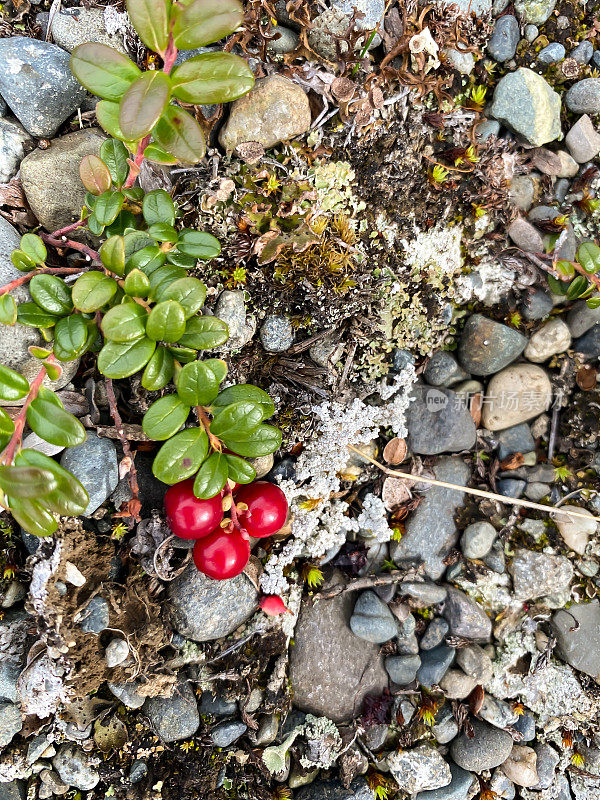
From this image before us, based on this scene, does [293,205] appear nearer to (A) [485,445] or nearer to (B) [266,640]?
(A) [485,445]

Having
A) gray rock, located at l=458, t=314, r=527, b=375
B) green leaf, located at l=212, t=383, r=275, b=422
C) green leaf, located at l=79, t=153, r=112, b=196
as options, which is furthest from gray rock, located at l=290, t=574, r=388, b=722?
green leaf, located at l=79, t=153, r=112, b=196

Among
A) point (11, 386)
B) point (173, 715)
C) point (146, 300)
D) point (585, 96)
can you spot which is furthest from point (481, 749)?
point (585, 96)

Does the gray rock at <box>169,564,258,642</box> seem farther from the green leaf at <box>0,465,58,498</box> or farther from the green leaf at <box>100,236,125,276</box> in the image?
the green leaf at <box>100,236,125,276</box>

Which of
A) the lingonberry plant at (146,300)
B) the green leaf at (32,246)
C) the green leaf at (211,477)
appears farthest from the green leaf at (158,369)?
the green leaf at (32,246)

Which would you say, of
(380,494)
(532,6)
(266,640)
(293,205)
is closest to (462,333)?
(380,494)

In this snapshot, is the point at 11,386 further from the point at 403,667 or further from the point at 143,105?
the point at 403,667

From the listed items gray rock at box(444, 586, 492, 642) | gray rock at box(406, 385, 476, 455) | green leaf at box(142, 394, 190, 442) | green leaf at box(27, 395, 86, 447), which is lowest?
gray rock at box(444, 586, 492, 642)
